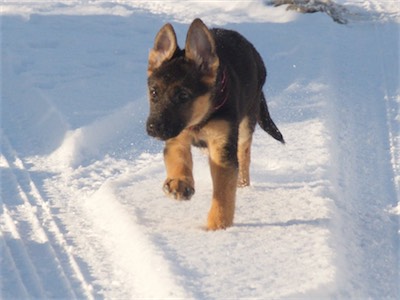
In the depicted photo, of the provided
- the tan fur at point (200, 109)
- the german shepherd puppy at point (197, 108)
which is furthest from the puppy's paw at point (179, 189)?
the tan fur at point (200, 109)

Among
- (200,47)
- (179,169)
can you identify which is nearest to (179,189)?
(179,169)

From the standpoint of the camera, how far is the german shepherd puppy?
528 centimetres

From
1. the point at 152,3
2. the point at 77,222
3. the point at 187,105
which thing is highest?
the point at 187,105

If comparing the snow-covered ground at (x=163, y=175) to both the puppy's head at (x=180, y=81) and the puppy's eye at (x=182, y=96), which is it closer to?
the puppy's head at (x=180, y=81)

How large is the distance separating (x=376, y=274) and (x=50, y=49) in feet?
21.3

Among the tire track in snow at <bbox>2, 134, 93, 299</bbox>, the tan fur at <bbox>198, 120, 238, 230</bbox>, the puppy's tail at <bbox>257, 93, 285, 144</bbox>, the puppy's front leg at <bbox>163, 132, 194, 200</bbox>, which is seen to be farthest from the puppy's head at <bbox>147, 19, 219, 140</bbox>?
the puppy's tail at <bbox>257, 93, 285, 144</bbox>

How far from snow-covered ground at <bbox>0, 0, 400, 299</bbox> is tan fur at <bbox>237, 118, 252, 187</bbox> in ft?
0.32

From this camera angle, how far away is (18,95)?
891cm

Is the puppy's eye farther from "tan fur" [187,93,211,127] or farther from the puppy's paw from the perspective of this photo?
the puppy's paw

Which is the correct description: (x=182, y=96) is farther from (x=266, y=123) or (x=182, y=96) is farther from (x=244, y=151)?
(x=266, y=123)

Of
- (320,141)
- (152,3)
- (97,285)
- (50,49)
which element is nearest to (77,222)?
(97,285)

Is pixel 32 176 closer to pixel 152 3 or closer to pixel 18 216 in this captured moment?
pixel 18 216

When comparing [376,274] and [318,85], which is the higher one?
[376,274]

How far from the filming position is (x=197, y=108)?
535 centimetres
